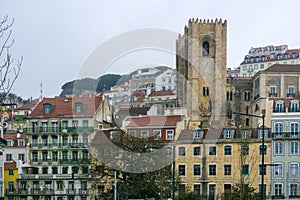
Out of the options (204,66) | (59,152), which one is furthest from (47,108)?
(204,66)

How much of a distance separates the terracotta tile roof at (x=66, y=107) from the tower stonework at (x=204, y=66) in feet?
84.5

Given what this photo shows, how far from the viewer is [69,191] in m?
52.0

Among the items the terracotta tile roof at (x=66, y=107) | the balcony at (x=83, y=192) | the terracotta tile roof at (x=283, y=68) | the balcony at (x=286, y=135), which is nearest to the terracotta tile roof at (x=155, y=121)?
the terracotta tile roof at (x=66, y=107)

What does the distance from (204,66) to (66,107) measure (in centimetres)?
3198

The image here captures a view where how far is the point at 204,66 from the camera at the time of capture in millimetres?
85125

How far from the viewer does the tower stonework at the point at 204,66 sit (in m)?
82.5

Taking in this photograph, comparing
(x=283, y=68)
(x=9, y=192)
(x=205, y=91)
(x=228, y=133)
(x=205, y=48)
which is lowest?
(x=9, y=192)

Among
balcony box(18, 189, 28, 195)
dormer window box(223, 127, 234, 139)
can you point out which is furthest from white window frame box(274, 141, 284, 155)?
balcony box(18, 189, 28, 195)

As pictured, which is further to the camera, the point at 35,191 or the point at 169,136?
the point at 35,191

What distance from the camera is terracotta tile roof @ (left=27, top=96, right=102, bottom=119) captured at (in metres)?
55.7

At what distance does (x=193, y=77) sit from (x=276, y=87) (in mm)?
13478

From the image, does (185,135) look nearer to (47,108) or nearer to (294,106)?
(294,106)

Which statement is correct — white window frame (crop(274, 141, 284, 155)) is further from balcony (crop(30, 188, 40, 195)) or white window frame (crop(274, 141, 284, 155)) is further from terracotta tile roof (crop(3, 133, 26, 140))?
terracotta tile roof (crop(3, 133, 26, 140))

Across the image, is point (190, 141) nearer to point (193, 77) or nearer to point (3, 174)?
point (3, 174)
